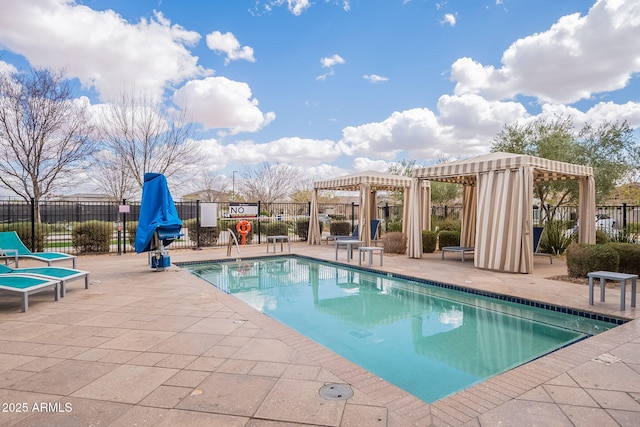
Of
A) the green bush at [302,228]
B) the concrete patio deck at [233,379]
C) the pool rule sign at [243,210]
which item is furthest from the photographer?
the green bush at [302,228]

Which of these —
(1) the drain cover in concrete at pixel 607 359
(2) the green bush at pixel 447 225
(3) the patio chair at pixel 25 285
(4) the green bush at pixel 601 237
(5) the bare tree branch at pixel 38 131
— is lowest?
(1) the drain cover in concrete at pixel 607 359

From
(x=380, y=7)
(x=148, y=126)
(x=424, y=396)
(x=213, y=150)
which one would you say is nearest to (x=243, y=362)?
(x=424, y=396)

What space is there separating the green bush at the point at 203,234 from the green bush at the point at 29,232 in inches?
162

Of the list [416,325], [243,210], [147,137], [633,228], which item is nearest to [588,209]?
Result: [633,228]

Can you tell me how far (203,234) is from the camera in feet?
40.7

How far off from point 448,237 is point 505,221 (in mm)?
3996

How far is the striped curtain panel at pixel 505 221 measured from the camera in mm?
6730

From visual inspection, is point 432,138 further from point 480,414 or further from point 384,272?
point 480,414

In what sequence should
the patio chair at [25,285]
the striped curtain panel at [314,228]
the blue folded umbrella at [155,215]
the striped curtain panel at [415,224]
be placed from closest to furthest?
the patio chair at [25,285] < the blue folded umbrella at [155,215] < the striped curtain panel at [415,224] < the striped curtain panel at [314,228]

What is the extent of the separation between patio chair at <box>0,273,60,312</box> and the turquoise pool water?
2652mm

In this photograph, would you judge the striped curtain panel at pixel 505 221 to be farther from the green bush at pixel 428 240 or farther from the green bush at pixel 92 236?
the green bush at pixel 92 236

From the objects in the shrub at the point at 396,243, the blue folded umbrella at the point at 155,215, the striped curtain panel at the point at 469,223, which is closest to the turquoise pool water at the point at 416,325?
the blue folded umbrella at the point at 155,215

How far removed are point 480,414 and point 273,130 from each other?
20898 millimetres

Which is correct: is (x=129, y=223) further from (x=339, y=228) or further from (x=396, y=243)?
(x=396, y=243)
